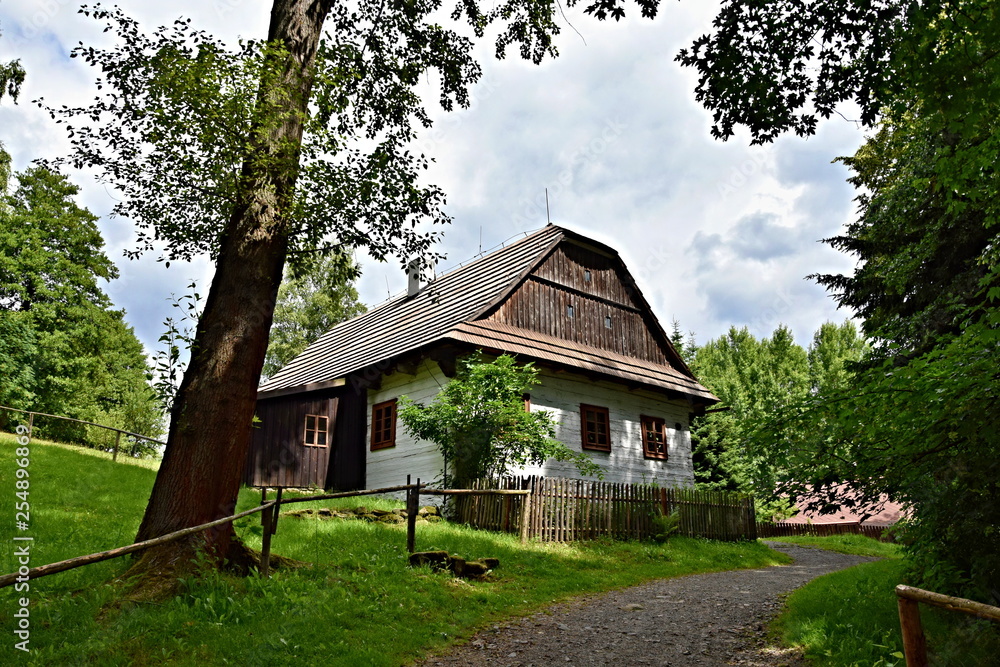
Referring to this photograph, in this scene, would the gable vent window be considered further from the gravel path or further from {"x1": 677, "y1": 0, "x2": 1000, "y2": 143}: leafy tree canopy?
{"x1": 677, "y1": 0, "x2": 1000, "y2": 143}: leafy tree canopy

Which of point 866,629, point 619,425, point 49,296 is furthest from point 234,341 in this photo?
point 49,296

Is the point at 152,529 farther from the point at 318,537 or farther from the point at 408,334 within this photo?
the point at 408,334

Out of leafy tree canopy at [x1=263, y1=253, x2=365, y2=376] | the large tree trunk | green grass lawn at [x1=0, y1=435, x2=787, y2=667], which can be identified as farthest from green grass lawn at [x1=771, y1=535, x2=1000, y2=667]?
leafy tree canopy at [x1=263, y1=253, x2=365, y2=376]

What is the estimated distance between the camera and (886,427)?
221 inches

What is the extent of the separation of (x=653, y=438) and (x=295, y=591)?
557 inches

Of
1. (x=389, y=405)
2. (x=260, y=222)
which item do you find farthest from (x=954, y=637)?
(x=389, y=405)

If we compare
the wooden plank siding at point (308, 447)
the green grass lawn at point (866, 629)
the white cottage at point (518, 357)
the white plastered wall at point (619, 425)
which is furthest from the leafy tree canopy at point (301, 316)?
the green grass lawn at point (866, 629)

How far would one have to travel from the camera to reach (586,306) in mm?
19109

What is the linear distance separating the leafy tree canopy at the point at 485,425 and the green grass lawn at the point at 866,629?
5.61 m

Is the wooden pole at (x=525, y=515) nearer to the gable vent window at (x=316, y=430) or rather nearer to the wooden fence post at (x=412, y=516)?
the wooden fence post at (x=412, y=516)

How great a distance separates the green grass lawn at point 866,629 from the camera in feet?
16.8

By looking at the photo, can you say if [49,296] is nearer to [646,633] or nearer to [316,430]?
[316,430]

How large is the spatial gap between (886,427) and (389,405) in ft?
43.2

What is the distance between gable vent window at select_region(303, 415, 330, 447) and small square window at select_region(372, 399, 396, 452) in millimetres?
1297
